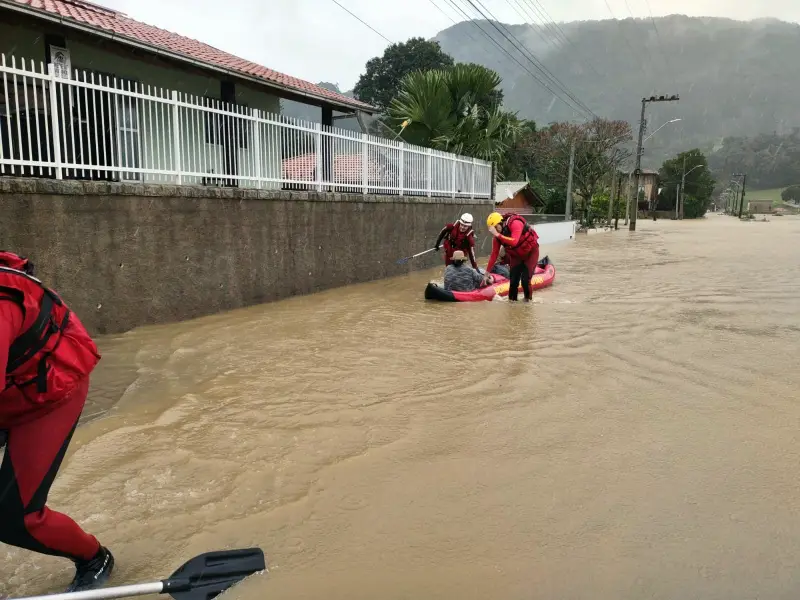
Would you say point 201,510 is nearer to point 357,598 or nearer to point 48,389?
point 357,598

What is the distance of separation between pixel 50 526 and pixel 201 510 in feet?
3.47

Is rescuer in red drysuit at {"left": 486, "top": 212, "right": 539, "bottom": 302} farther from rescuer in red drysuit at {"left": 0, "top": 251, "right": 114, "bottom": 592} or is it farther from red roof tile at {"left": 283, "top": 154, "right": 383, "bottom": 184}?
rescuer in red drysuit at {"left": 0, "top": 251, "right": 114, "bottom": 592}

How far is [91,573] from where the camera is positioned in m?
2.54

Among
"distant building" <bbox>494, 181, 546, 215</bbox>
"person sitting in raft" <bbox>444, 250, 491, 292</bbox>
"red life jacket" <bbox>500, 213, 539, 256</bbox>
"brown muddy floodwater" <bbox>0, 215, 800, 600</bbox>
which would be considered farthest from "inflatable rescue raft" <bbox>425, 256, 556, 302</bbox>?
"distant building" <bbox>494, 181, 546, 215</bbox>

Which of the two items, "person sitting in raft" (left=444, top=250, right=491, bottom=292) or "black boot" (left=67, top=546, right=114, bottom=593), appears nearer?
"black boot" (left=67, top=546, right=114, bottom=593)

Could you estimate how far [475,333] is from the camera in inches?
303

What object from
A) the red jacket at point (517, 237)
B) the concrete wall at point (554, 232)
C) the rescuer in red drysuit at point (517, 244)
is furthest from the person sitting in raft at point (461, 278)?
the concrete wall at point (554, 232)

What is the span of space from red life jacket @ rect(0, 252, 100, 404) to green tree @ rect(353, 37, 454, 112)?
153 ft

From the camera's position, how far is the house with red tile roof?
21.7ft

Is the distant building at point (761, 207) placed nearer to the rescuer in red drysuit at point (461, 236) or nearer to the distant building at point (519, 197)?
the distant building at point (519, 197)

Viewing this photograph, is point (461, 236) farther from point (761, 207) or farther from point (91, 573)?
point (761, 207)

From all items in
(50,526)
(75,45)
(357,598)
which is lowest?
(357,598)

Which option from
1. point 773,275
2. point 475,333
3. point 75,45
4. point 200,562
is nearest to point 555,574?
point 200,562

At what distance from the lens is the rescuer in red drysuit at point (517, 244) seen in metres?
9.52
